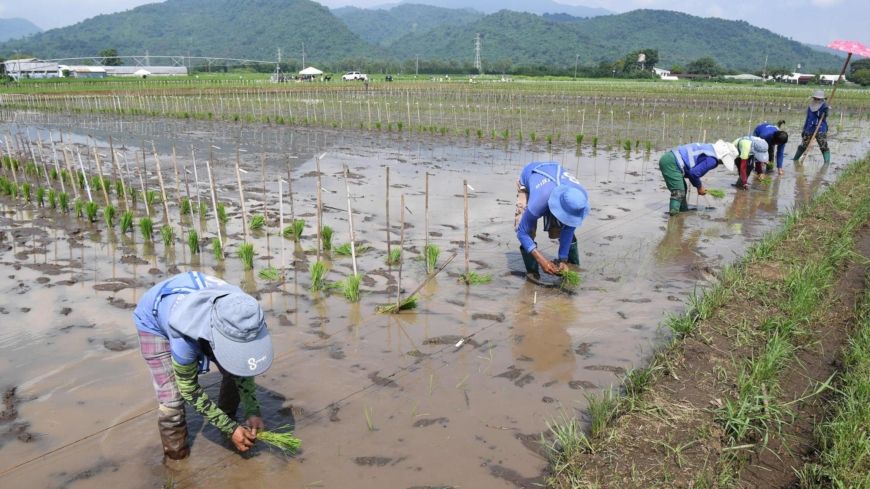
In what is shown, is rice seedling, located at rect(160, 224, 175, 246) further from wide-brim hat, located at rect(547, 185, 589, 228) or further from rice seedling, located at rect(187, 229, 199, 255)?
wide-brim hat, located at rect(547, 185, 589, 228)

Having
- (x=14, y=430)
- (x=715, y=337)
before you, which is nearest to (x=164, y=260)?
(x=14, y=430)

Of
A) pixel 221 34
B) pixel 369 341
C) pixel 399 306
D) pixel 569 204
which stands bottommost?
pixel 369 341

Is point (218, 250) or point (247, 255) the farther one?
point (218, 250)

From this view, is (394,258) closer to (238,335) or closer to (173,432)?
(173,432)

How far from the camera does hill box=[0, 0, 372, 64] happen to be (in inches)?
5433

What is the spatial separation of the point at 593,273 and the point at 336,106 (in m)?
23.7

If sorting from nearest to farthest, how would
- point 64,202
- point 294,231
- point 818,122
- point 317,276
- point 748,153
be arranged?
point 317,276
point 294,231
point 64,202
point 748,153
point 818,122

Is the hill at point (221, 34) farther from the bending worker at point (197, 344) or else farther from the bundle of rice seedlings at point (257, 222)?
the bending worker at point (197, 344)

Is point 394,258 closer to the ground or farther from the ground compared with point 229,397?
closer to the ground

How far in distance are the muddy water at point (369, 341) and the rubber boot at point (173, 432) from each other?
0.10 m

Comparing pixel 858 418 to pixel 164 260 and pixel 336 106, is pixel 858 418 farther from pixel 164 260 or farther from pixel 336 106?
pixel 336 106

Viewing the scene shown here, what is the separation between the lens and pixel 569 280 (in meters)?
5.84

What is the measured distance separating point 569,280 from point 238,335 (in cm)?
374

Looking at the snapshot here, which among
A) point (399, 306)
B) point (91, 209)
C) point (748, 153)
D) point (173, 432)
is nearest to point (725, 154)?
point (748, 153)
